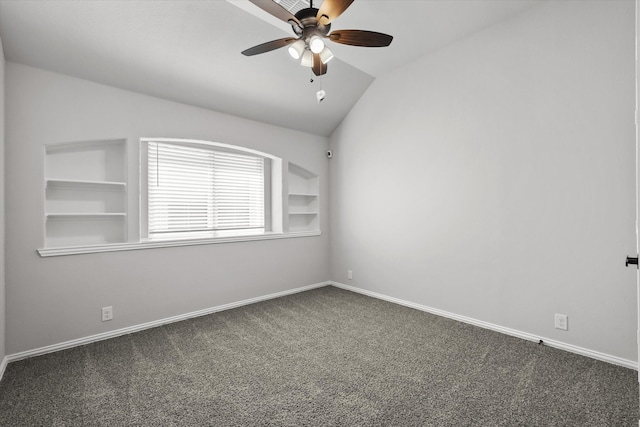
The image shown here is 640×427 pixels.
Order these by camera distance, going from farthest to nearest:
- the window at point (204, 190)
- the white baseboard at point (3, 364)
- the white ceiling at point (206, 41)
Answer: the window at point (204, 190) → the white ceiling at point (206, 41) → the white baseboard at point (3, 364)

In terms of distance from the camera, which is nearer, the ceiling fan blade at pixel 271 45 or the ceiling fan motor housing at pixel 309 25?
the ceiling fan motor housing at pixel 309 25

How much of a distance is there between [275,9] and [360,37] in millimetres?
585

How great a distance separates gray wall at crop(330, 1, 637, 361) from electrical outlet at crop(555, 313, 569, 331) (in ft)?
0.13

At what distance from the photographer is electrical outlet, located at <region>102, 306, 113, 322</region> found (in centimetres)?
282

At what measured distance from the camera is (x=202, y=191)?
3873 millimetres

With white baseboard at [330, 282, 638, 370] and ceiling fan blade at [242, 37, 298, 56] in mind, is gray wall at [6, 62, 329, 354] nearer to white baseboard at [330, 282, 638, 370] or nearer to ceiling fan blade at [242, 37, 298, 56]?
ceiling fan blade at [242, 37, 298, 56]

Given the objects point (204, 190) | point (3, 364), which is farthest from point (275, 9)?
point (3, 364)

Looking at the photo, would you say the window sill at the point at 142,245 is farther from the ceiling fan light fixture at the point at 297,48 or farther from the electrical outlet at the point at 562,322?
the electrical outlet at the point at 562,322

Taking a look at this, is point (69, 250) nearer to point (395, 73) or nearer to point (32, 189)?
point (32, 189)

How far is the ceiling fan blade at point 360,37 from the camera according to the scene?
2.02 metres

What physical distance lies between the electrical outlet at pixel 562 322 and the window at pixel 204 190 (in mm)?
3426

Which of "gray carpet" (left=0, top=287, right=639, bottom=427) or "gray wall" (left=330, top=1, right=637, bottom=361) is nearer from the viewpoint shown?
"gray carpet" (left=0, top=287, right=639, bottom=427)

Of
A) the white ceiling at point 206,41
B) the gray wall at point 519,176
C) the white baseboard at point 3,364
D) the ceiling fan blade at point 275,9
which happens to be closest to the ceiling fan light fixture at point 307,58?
the ceiling fan blade at point 275,9

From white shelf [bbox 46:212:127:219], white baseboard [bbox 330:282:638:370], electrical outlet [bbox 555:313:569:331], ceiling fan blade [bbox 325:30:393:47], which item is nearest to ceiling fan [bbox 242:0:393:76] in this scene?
ceiling fan blade [bbox 325:30:393:47]
